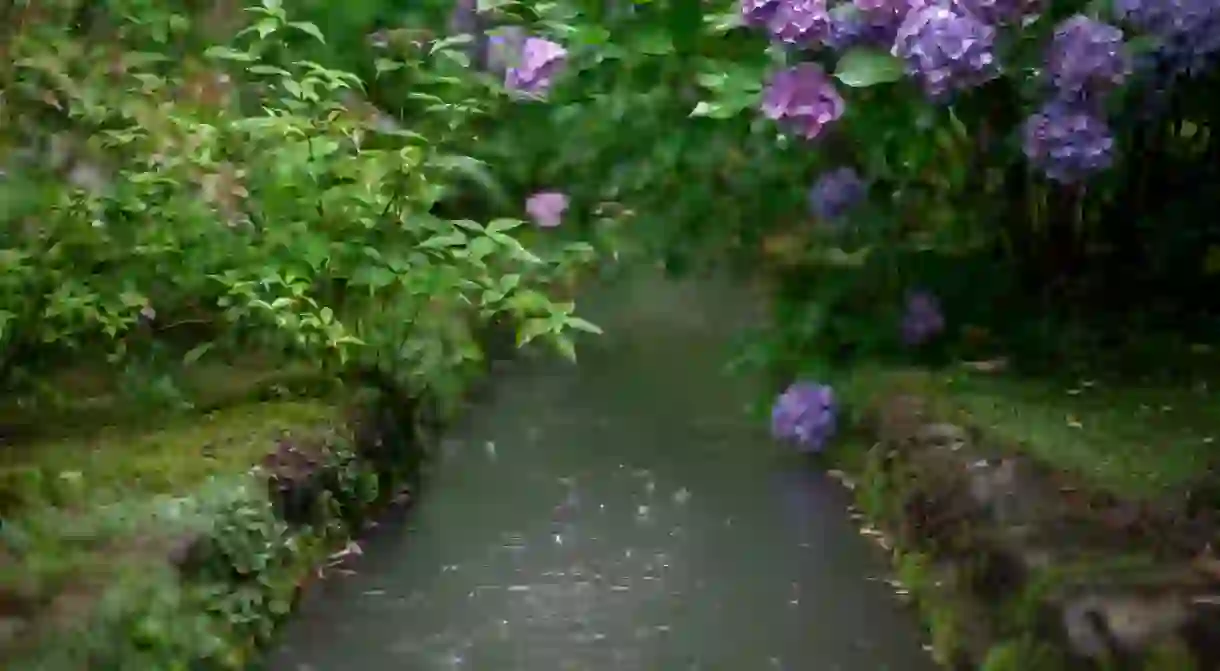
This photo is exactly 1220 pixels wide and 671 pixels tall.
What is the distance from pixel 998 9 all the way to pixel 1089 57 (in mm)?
193

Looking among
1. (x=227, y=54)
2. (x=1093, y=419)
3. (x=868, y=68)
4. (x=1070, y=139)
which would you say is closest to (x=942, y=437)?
(x=1093, y=419)

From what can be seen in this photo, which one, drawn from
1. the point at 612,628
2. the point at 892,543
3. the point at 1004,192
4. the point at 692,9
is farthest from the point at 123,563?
the point at 1004,192

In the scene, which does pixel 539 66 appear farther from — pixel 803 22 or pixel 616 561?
pixel 616 561

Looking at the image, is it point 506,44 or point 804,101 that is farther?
point 506,44

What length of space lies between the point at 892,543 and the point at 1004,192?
2.91 feet

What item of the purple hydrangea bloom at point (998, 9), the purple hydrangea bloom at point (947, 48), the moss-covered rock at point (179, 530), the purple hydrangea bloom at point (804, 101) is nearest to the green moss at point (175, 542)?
the moss-covered rock at point (179, 530)

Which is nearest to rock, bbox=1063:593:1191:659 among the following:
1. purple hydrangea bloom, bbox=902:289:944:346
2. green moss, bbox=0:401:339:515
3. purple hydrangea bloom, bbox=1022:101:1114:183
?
purple hydrangea bloom, bbox=1022:101:1114:183

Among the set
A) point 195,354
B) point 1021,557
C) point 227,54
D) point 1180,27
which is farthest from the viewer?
point 227,54

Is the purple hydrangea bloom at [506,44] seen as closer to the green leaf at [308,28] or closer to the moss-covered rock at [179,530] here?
the green leaf at [308,28]

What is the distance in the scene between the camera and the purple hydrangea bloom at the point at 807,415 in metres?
3.58

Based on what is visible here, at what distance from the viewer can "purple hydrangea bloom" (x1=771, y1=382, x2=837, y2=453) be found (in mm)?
3580

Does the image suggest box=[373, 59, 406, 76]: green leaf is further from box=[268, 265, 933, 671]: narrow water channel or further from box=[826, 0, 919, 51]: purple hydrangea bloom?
box=[826, 0, 919, 51]: purple hydrangea bloom

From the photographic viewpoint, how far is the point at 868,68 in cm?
302

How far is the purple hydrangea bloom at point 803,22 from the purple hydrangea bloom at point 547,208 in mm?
1256
